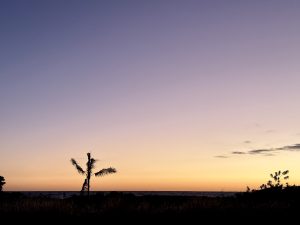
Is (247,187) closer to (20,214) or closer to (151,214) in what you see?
(151,214)

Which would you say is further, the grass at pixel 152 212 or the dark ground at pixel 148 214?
the grass at pixel 152 212

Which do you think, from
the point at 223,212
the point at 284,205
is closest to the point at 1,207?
the point at 223,212

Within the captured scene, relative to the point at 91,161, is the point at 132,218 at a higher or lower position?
lower

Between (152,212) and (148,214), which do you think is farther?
(152,212)

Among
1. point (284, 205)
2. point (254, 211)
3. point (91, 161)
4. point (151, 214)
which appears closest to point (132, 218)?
point (151, 214)

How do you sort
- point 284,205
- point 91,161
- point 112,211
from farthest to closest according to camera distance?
point 91,161 → point 284,205 → point 112,211

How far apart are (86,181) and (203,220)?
18520 millimetres

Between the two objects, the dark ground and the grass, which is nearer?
the dark ground

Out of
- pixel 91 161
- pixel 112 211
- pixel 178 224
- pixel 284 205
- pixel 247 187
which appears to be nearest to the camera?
pixel 178 224

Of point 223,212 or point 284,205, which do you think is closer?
point 223,212

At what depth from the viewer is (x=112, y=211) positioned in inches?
827

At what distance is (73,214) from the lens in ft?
66.2

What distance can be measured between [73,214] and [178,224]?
15.8ft

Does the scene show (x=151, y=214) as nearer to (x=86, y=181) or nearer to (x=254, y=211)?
(x=254, y=211)
